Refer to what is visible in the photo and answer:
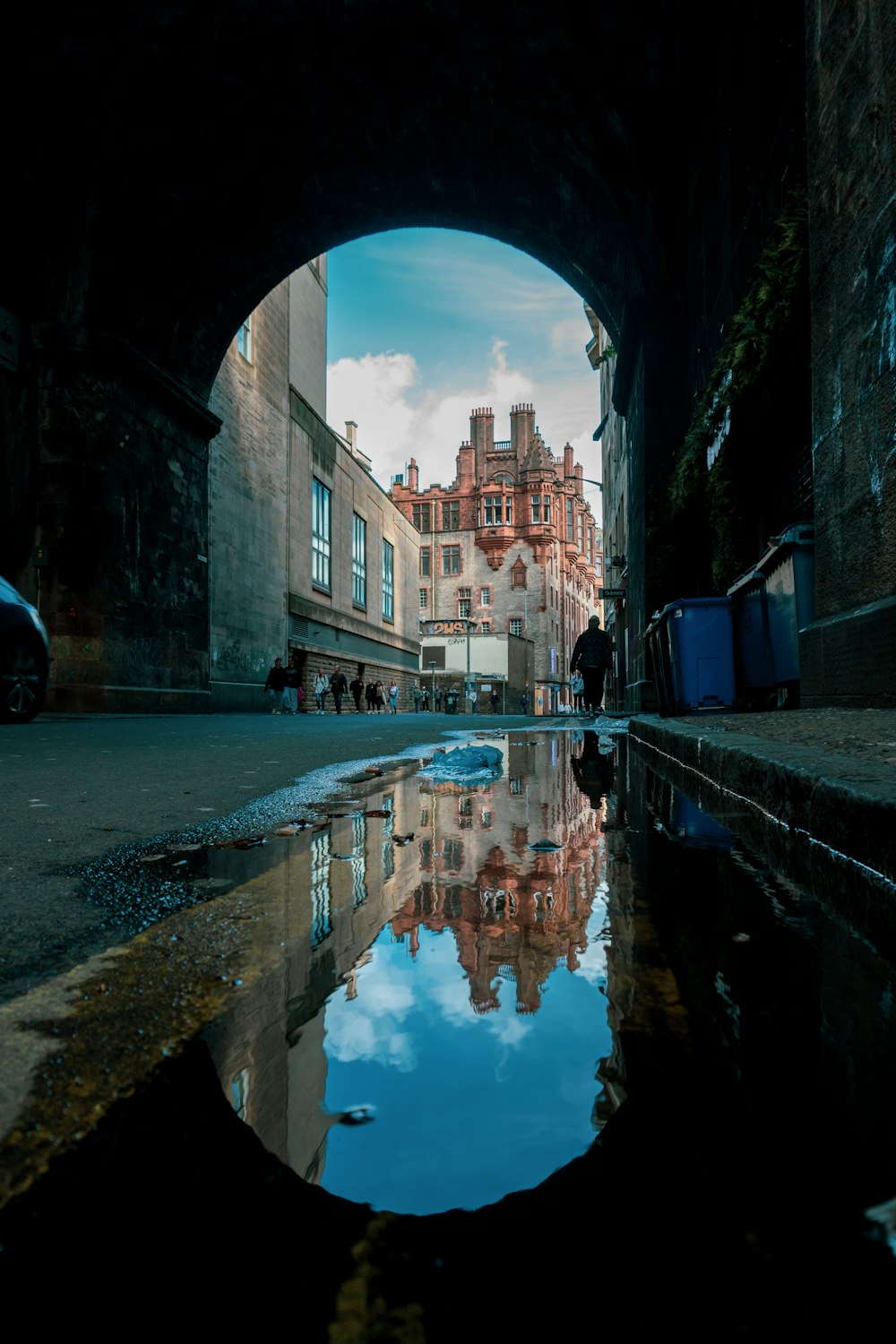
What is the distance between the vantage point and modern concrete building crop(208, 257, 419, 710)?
63.1 ft

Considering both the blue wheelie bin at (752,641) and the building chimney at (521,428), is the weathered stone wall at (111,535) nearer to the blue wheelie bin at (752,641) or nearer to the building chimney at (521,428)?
the blue wheelie bin at (752,641)

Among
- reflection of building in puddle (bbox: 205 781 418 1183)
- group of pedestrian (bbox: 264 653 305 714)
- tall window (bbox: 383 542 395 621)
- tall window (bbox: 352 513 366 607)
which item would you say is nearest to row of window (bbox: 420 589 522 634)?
tall window (bbox: 383 542 395 621)

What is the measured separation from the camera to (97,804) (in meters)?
2.69

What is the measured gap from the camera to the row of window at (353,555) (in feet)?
87.5

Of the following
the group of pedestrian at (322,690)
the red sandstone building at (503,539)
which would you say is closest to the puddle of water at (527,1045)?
the group of pedestrian at (322,690)

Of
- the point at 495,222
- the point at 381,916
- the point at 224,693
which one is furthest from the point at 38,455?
the point at 381,916

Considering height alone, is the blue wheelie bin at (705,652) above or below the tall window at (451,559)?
below

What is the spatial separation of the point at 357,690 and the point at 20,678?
73.3 feet

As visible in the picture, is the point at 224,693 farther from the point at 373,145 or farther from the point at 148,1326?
the point at 148,1326

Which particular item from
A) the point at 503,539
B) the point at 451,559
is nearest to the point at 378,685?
the point at 503,539

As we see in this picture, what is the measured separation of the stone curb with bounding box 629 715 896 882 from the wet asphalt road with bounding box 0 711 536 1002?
4.57 feet

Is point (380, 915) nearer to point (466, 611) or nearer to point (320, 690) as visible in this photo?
point (320, 690)

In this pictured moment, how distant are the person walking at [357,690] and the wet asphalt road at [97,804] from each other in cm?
2298

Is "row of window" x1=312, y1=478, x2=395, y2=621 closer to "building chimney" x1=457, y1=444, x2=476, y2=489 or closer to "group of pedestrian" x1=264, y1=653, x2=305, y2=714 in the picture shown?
"group of pedestrian" x1=264, y1=653, x2=305, y2=714
